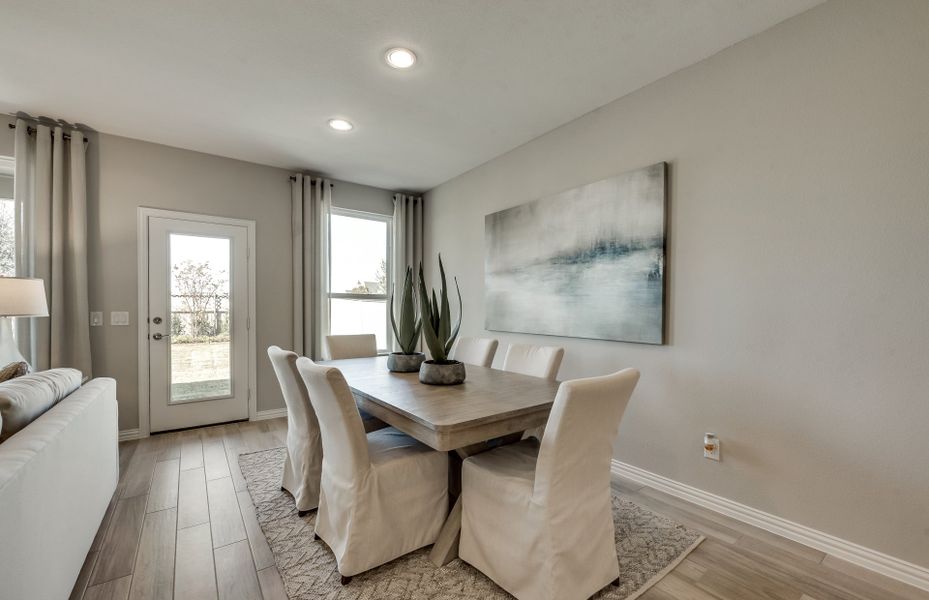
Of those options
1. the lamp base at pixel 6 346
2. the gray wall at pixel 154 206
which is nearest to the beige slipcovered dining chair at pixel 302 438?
the lamp base at pixel 6 346

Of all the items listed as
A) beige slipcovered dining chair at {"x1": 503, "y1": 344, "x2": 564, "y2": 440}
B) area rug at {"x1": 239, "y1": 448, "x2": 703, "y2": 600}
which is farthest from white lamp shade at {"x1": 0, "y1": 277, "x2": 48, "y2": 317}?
beige slipcovered dining chair at {"x1": 503, "y1": 344, "x2": 564, "y2": 440}

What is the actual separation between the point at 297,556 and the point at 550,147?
312cm

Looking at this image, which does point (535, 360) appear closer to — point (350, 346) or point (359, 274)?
point (350, 346)

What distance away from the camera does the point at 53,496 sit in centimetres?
132

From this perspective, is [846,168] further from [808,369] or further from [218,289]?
[218,289]

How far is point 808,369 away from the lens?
1.90m

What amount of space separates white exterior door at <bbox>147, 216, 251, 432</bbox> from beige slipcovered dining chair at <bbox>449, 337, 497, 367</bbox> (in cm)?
225

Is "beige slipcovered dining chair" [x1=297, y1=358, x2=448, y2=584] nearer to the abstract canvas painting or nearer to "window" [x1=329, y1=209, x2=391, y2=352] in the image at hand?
the abstract canvas painting

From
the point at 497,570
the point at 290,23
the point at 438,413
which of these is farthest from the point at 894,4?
the point at 497,570

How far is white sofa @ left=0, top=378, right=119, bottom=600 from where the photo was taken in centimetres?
104

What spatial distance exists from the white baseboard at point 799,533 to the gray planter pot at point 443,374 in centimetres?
143

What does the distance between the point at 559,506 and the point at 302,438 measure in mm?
1430

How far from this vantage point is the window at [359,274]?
4.53 metres

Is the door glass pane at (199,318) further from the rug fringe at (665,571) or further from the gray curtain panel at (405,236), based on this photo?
the rug fringe at (665,571)
